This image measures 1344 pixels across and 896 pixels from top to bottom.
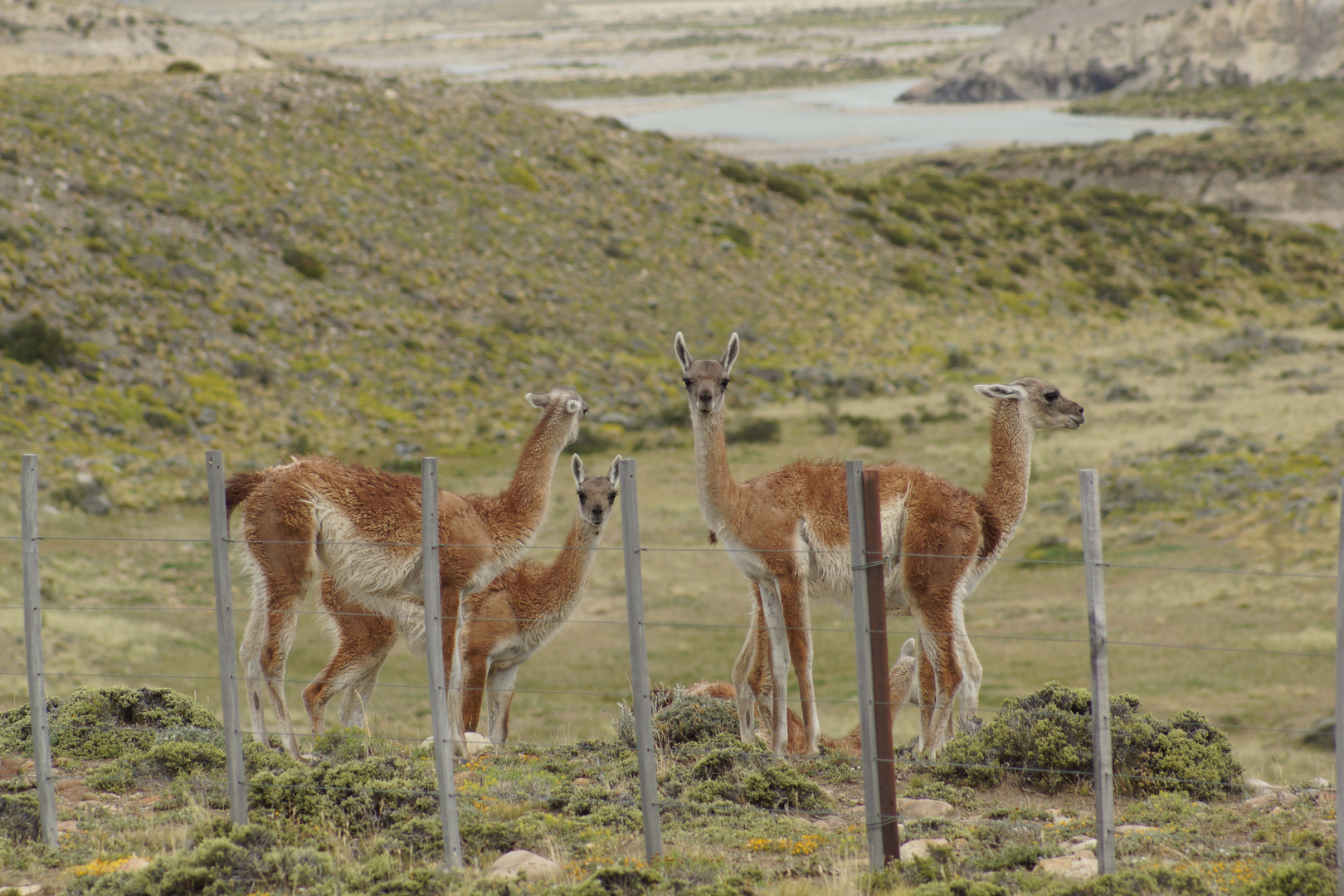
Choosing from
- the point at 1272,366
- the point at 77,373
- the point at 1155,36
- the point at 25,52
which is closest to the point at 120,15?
the point at 25,52

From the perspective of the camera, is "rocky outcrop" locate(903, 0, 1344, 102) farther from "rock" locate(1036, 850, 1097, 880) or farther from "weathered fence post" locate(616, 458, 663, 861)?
"weathered fence post" locate(616, 458, 663, 861)

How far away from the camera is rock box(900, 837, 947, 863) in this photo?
250 inches

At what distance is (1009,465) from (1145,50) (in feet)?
464

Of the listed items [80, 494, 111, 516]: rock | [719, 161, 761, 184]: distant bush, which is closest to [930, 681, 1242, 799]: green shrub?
[80, 494, 111, 516]: rock

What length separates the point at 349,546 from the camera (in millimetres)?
9578

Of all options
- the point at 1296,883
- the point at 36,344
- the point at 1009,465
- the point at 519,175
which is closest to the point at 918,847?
the point at 1296,883

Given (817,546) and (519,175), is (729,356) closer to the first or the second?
(817,546)

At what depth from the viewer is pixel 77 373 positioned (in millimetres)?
31734

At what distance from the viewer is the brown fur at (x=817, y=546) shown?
28.8 feet

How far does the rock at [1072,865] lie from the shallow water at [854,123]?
99015 mm

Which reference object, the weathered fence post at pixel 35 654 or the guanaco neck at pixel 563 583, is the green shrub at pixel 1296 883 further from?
the weathered fence post at pixel 35 654

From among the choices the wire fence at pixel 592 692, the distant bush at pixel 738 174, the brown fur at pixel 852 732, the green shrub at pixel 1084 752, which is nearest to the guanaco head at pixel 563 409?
the wire fence at pixel 592 692

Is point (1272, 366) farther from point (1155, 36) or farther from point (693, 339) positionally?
point (1155, 36)

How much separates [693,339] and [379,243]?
11.3 metres
